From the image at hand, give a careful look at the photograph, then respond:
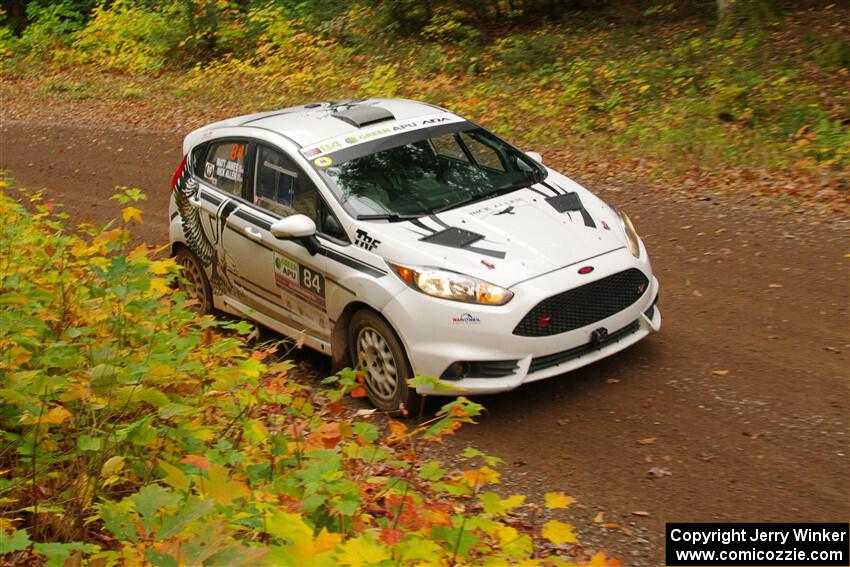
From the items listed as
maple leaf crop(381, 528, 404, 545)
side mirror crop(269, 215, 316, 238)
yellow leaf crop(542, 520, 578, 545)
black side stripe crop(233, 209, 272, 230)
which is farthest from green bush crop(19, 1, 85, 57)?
yellow leaf crop(542, 520, 578, 545)

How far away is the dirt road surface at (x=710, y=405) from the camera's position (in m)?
5.33

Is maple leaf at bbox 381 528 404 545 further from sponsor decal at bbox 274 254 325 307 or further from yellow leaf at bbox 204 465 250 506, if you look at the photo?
sponsor decal at bbox 274 254 325 307

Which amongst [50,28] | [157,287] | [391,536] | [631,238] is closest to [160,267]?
[157,287]

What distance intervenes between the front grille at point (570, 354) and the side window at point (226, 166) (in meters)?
3.15

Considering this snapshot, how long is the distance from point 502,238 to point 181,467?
2986 millimetres

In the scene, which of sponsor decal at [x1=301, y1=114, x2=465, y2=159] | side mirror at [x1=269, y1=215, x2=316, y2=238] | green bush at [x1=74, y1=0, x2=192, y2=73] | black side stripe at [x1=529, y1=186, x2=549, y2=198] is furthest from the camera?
green bush at [x1=74, y1=0, x2=192, y2=73]

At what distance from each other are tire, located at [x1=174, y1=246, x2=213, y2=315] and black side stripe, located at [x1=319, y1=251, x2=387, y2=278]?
2.03 m

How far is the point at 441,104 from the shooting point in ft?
52.6

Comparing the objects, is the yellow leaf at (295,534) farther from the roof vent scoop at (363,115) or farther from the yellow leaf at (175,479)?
the roof vent scoop at (363,115)

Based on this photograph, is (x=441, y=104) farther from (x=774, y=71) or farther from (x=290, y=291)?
(x=290, y=291)

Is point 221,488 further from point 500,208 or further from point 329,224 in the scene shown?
point 500,208

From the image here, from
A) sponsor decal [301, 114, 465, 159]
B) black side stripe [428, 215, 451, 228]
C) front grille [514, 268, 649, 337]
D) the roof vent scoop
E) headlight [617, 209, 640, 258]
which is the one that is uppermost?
the roof vent scoop

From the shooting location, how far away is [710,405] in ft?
20.8

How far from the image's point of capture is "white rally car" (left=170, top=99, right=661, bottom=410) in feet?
20.6
